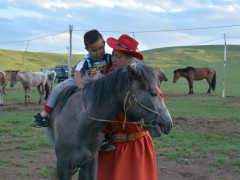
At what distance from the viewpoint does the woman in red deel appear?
3.40 m

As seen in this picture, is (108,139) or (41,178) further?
(41,178)

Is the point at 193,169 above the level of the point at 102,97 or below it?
below

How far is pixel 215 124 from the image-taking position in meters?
10.5

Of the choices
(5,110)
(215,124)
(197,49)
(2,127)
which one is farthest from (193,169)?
(197,49)

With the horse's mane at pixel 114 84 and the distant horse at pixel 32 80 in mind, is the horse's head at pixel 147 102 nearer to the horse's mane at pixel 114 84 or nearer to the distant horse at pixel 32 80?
the horse's mane at pixel 114 84

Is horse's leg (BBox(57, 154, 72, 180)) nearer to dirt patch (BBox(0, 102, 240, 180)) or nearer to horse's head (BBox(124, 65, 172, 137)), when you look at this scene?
horse's head (BBox(124, 65, 172, 137))

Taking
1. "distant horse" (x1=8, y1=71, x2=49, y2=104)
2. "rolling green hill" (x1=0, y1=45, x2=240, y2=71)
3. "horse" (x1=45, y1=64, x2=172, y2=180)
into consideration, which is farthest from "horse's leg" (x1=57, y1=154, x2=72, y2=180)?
"rolling green hill" (x1=0, y1=45, x2=240, y2=71)

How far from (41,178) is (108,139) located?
8.49 ft

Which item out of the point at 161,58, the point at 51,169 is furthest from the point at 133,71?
the point at 161,58

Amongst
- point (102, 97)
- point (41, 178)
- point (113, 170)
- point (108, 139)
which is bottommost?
point (41, 178)

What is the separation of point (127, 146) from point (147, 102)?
735 mm

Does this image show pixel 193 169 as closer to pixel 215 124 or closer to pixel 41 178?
pixel 41 178

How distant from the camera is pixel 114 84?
10.3ft

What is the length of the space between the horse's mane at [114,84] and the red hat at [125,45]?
29 centimetres
